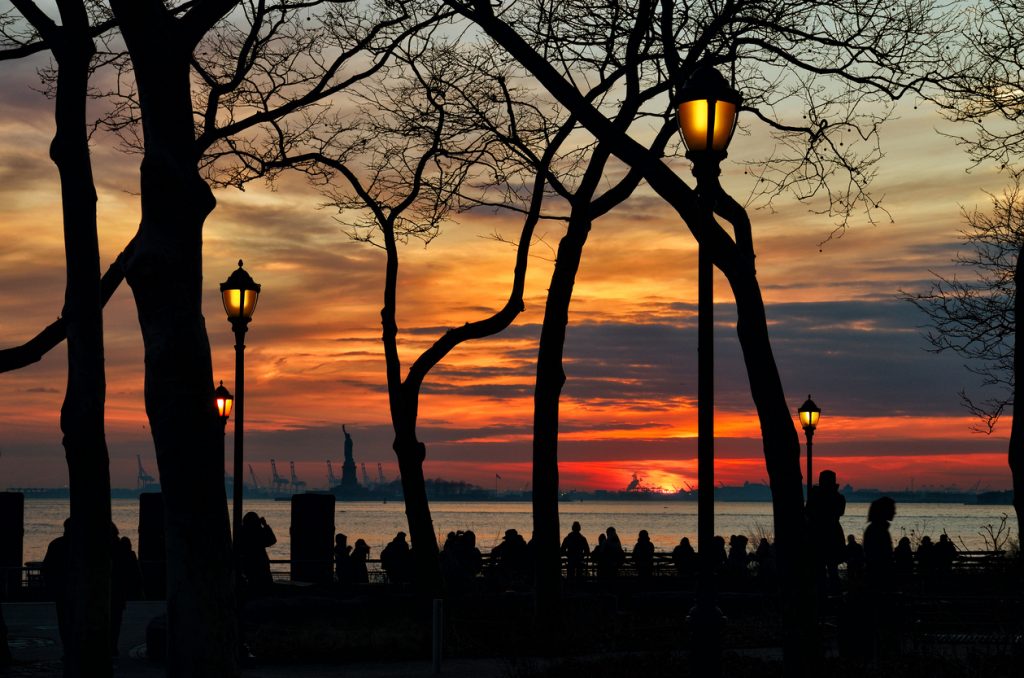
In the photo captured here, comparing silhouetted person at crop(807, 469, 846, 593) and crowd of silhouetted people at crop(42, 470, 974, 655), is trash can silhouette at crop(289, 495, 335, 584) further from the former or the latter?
silhouetted person at crop(807, 469, 846, 593)

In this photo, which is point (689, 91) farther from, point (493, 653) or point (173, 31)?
point (493, 653)

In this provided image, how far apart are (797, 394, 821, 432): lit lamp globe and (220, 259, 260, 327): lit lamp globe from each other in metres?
20.2

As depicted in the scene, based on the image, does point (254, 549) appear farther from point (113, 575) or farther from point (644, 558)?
point (113, 575)

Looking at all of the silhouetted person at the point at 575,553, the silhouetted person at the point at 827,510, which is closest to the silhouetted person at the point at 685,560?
the silhouetted person at the point at 575,553

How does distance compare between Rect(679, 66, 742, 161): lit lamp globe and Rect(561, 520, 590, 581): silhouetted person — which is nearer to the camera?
Rect(679, 66, 742, 161): lit lamp globe

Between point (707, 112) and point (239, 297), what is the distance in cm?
930

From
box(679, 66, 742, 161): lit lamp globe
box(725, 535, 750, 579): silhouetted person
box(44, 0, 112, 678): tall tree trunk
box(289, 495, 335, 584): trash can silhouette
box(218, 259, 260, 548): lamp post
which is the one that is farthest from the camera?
box(289, 495, 335, 584): trash can silhouette

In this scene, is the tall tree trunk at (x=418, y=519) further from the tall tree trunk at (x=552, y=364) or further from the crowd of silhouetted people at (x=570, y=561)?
the tall tree trunk at (x=552, y=364)

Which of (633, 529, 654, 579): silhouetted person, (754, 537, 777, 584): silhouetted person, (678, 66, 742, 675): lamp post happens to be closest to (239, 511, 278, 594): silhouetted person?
(633, 529, 654, 579): silhouetted person

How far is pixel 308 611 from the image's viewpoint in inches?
806

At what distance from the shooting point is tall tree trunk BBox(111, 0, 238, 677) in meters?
11.0

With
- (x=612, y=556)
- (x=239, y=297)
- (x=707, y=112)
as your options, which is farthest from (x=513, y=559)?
(x=707, y=112)

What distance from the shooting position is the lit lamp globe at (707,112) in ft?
40.7

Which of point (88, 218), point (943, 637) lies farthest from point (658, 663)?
point (88, 218)
